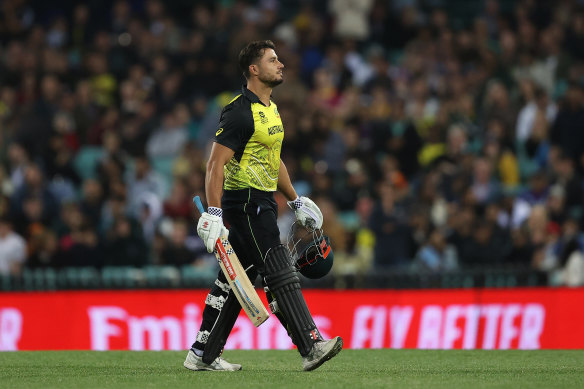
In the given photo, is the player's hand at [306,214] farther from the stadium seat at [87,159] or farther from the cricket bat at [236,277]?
the stadium seat at [87,159]

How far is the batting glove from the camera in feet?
26.0

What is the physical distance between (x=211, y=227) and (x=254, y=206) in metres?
0.43

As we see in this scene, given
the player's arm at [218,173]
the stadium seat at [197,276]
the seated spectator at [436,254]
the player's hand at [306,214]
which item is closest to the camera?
the player's arm at [218,173]

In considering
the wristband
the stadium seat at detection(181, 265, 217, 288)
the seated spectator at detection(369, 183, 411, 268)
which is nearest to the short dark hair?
the wristband

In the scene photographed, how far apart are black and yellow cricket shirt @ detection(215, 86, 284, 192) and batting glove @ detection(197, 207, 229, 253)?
1.17 feet

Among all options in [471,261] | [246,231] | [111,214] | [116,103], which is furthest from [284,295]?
[116,103]

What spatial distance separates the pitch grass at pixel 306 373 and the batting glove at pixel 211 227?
3.27ft

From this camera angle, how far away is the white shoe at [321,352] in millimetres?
7891

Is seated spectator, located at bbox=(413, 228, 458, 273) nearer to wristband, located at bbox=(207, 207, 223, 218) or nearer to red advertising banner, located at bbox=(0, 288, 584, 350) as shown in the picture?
red advertising banner, located at bbox=(0, 288, 584, 350)

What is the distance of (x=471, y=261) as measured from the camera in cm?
1446

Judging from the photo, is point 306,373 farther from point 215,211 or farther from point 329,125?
point 329,125

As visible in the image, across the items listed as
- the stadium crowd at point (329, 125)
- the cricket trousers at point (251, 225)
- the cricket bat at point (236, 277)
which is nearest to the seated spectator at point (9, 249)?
the stadium crowd at point (329, 125)

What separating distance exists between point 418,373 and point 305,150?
8.53m

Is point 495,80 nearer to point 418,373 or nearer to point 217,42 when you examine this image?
point 217,42
